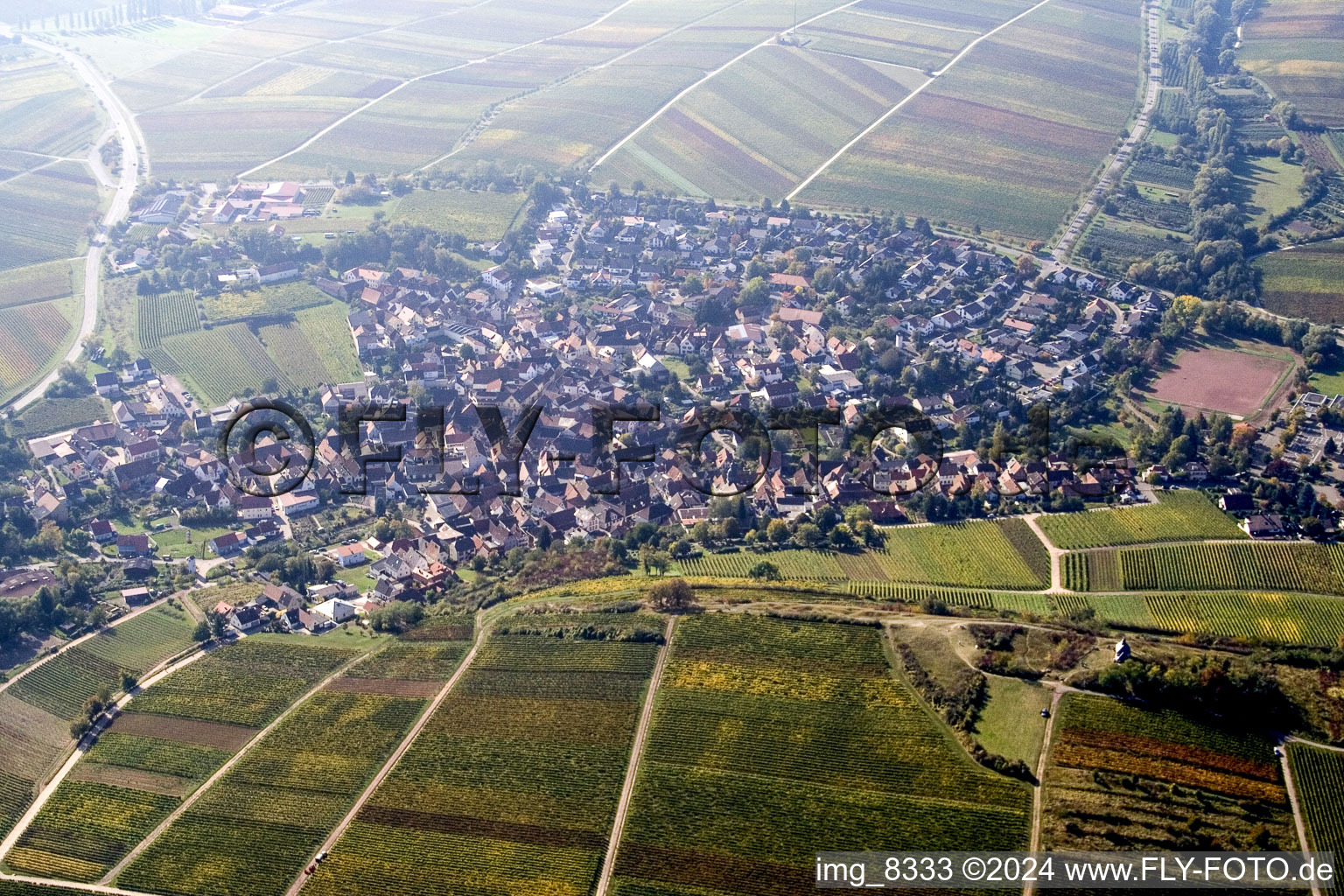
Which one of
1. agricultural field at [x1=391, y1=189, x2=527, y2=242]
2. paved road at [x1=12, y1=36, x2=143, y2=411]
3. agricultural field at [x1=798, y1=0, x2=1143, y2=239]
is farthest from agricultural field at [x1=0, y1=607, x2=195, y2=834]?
agricultural field at [x1=798, y1=0, x2=1143, y2=239]

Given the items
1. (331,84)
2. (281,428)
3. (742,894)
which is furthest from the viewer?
(331,84)

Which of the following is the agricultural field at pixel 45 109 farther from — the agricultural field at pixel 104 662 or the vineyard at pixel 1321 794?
the vineyard at pixel 1321 794

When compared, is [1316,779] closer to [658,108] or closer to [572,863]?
[572,863]

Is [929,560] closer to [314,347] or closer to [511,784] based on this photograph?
[511,784]

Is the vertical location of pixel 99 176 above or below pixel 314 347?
above

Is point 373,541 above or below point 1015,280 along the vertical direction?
below

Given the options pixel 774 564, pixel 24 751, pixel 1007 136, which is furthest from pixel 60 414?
pixel 1007 136

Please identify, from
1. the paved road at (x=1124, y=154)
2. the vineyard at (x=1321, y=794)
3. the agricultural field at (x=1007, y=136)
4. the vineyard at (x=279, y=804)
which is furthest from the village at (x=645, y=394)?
the vineyard at (x=1321, y=794)

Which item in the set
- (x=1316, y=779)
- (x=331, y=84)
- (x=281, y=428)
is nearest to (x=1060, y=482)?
(x=1316, y=779)
